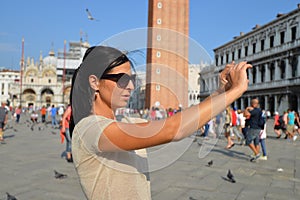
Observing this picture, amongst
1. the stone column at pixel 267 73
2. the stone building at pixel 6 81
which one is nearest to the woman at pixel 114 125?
the stone column at pixel 267 73

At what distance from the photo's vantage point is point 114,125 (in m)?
0.99

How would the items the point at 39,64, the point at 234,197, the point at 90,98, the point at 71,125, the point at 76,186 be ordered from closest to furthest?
the point at 90,98, the point at 71,125, the point at 234,197, the point at 76,186, the point at 39,64

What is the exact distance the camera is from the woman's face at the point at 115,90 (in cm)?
111

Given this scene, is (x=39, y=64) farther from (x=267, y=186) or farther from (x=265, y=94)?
(x=267, y=186)

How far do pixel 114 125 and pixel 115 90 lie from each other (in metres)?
0.17

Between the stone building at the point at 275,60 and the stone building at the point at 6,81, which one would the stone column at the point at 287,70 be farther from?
the stone building at the point at 6,81

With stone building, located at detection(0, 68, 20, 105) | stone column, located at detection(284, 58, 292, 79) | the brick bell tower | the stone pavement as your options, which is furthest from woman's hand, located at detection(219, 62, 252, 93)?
stone building, located at detection(0, 68, 20, 105)

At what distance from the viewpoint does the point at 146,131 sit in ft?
3.09

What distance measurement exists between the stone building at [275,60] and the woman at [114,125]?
27747mm

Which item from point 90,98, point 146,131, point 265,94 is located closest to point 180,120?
point 146,131

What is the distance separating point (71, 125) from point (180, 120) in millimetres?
578

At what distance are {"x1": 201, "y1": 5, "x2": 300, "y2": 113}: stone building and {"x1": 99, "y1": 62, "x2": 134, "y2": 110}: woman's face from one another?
91.0ft

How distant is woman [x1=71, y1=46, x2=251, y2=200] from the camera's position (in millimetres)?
928

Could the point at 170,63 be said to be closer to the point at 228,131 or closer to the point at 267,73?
the point at 228,131
